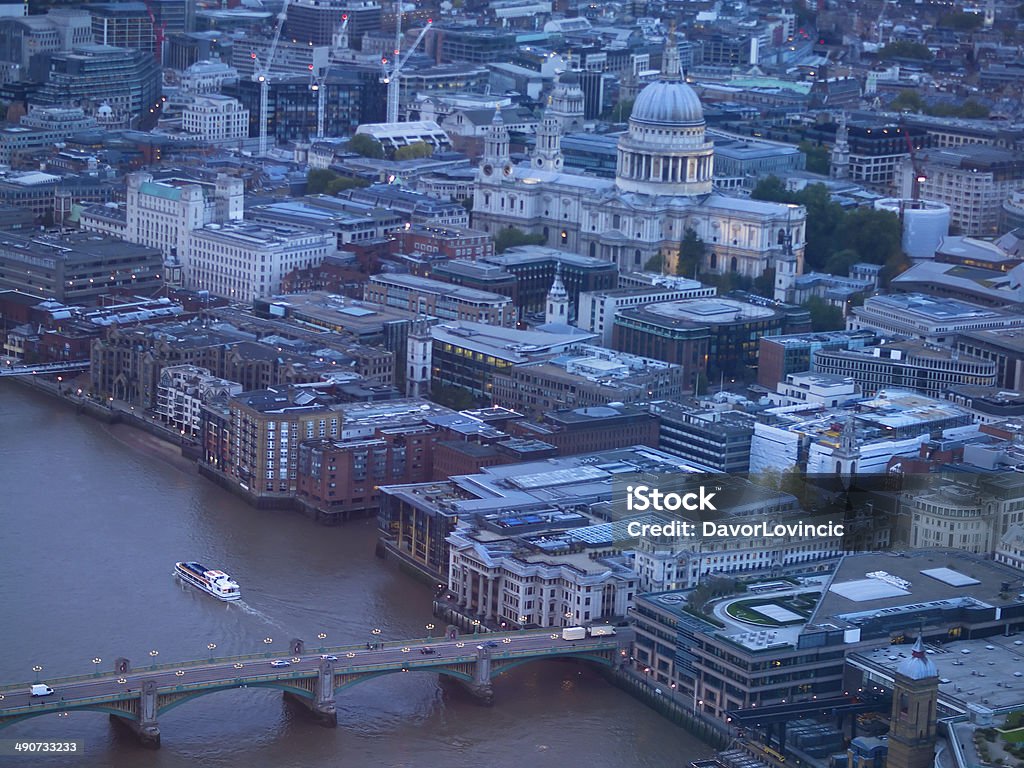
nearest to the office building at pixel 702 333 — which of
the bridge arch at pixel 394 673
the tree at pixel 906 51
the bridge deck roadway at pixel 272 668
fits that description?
the bridge deck roadway at pixel 272 668

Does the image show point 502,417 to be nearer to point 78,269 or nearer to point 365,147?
point 78,269

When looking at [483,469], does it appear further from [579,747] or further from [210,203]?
[210,203]

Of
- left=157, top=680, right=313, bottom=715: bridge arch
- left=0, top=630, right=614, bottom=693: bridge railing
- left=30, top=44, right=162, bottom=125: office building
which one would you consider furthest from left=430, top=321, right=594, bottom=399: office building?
left=30, top=44, right=162, bottom=125: office building

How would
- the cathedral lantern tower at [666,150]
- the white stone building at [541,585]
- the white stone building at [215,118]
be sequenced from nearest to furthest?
the white stone building at [541,585] < the cathedral lantern tower at [666,150] < the white stone building at [215,118]

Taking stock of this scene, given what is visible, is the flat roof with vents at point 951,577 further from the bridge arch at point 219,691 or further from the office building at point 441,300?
the office building at point 441,300

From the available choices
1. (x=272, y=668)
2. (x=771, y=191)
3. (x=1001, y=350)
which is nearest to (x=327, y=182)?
(x=771, y=191)

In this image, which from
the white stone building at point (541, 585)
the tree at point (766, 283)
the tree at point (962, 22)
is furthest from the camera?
the tree at point (962, 22)
